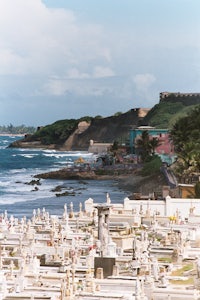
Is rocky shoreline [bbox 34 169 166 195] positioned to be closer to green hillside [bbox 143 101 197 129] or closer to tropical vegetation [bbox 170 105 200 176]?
tropical vegetation [bbox 170 105 200 176]

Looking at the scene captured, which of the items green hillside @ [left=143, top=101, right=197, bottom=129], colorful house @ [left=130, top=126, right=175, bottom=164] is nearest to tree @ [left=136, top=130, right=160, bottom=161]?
colorful house @ [left=130, top=126, right=175, bottom=164]

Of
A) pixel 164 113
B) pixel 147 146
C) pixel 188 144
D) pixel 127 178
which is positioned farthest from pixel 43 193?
pixel 164 113

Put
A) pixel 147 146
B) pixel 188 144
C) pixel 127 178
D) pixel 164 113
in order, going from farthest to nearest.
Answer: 1. pixel 164 113
2. pixel 147 146
3. pixel 127 178
4. pixel 188 144

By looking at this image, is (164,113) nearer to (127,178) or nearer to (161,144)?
(161,144)

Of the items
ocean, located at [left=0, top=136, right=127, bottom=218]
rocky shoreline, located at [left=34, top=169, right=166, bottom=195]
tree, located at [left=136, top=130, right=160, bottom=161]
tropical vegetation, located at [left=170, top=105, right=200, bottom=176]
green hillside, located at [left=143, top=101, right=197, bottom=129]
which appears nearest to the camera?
tropical vegetation, located at [left=170, top=105, right=200, bottom=176]

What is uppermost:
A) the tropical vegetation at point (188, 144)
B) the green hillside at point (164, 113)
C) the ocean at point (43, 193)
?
the green hillside at point (164, 113)

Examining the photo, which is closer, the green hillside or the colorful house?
the colorful house

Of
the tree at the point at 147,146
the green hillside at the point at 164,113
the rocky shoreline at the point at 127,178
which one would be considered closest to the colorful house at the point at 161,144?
the tree at the point at 147,146

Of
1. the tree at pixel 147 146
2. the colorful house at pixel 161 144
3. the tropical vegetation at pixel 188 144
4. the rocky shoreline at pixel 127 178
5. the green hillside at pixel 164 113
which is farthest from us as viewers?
the green hillside at pixel 164 113

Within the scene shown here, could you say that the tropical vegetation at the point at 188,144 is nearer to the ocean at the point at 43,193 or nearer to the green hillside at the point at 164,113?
the ocean at the point at 43,193

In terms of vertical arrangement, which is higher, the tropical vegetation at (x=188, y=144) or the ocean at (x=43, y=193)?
the tropical vegetation at (x=188, y=144)

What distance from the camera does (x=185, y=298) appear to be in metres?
27.8

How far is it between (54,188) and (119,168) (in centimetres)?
2264

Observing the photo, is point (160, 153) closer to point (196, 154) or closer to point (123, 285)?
point (196, 154)
